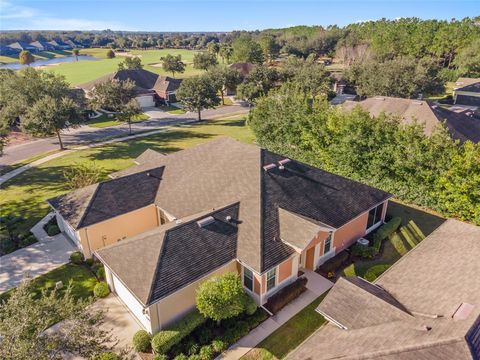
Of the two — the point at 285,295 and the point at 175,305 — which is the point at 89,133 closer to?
the point at 175,305

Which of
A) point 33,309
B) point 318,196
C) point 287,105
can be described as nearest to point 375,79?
point 287,105

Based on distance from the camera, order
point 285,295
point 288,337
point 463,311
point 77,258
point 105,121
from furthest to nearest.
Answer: point 105,121, point 77,258, point 285,295, point 288,337, point 463,311

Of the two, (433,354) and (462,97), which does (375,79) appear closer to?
(462,97)

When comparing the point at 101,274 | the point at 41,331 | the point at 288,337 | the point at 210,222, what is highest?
the point at 41,331

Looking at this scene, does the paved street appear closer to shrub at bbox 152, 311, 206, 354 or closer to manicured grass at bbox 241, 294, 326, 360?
shrub at bbox 152, 311, 206, 354

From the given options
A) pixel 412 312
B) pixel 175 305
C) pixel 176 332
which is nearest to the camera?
pixel 412 312

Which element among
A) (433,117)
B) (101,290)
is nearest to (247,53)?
(433,117)

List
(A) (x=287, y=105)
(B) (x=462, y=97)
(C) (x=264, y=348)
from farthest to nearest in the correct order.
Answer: (B) (x=462, y=97) < (A) (x=287, y=105) < (C) (x=264, y=348)
